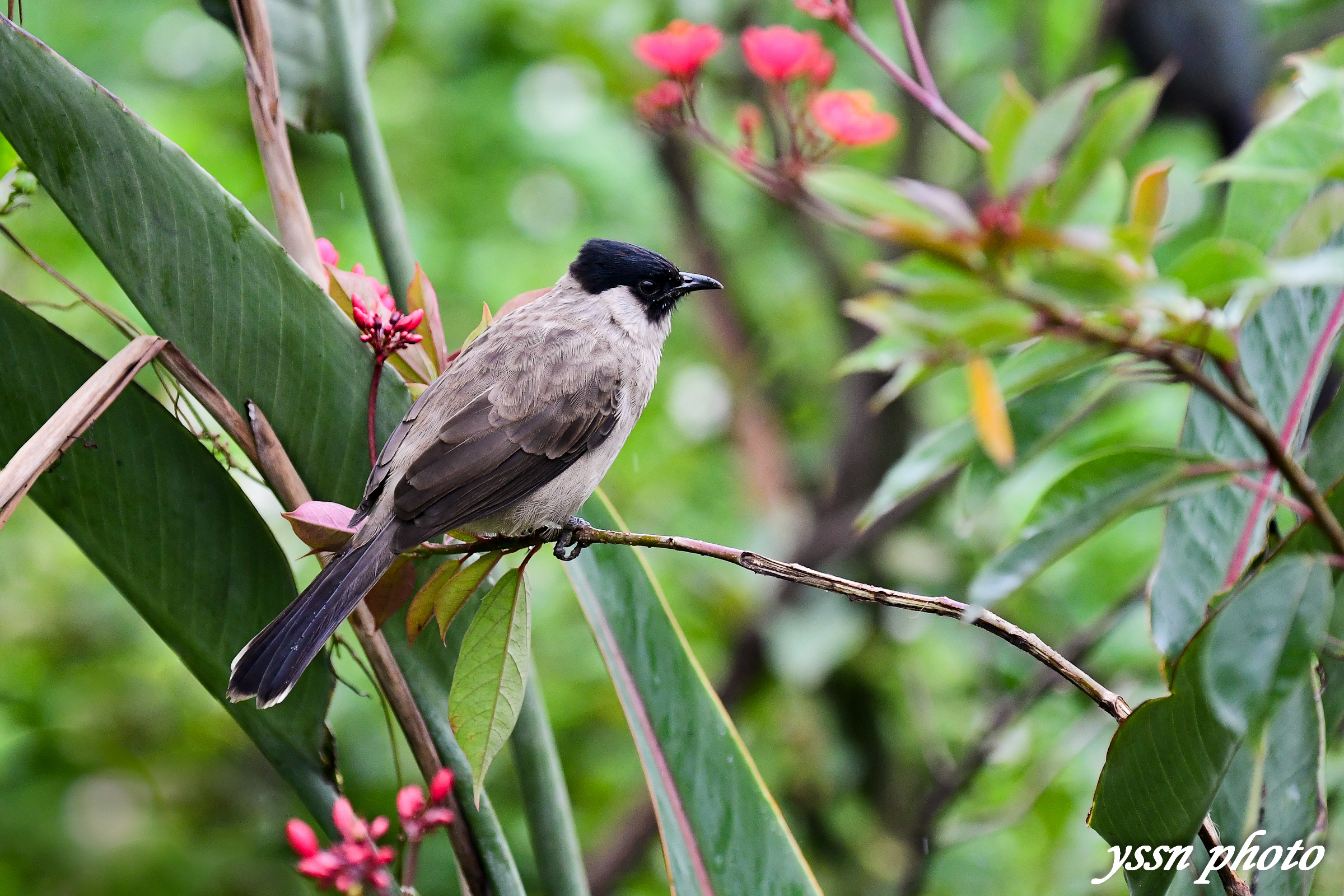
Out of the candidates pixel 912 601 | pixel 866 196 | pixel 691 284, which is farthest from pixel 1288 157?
pixel 691 284

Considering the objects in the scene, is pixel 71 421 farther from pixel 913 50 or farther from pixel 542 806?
pixel 913 50

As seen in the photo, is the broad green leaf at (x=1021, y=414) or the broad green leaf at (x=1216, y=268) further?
the broad green leaf at (x=1021, y=414)

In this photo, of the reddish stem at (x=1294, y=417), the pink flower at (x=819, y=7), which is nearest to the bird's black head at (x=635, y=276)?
the pink flower at (x=819, y=7)

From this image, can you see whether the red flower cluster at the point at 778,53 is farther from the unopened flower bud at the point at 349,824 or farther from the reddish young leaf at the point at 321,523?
the unopened flower bud at the point at 349,824

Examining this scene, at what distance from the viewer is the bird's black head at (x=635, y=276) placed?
2.53 metres

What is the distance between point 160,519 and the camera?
4.64ft

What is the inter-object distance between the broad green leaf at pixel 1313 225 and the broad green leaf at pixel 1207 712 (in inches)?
11.8

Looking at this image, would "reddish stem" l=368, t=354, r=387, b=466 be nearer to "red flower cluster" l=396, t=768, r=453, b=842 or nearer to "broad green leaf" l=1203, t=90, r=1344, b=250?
"red flower cluster" l=396, t=768, r=453, b=842

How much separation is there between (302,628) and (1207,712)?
104 centimetres

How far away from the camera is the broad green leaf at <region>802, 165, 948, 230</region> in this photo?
2.20 ft

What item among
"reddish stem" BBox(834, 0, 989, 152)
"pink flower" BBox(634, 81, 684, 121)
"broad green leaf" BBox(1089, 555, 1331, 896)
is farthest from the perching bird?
"broad green leaf" BBox(1089, 555, 1331, 896)

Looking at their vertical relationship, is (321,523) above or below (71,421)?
below

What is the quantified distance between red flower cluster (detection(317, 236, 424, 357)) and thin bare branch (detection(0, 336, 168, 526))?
0.23 metres

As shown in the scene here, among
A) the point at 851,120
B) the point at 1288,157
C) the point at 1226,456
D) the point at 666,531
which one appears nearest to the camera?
the point at 1288,157
